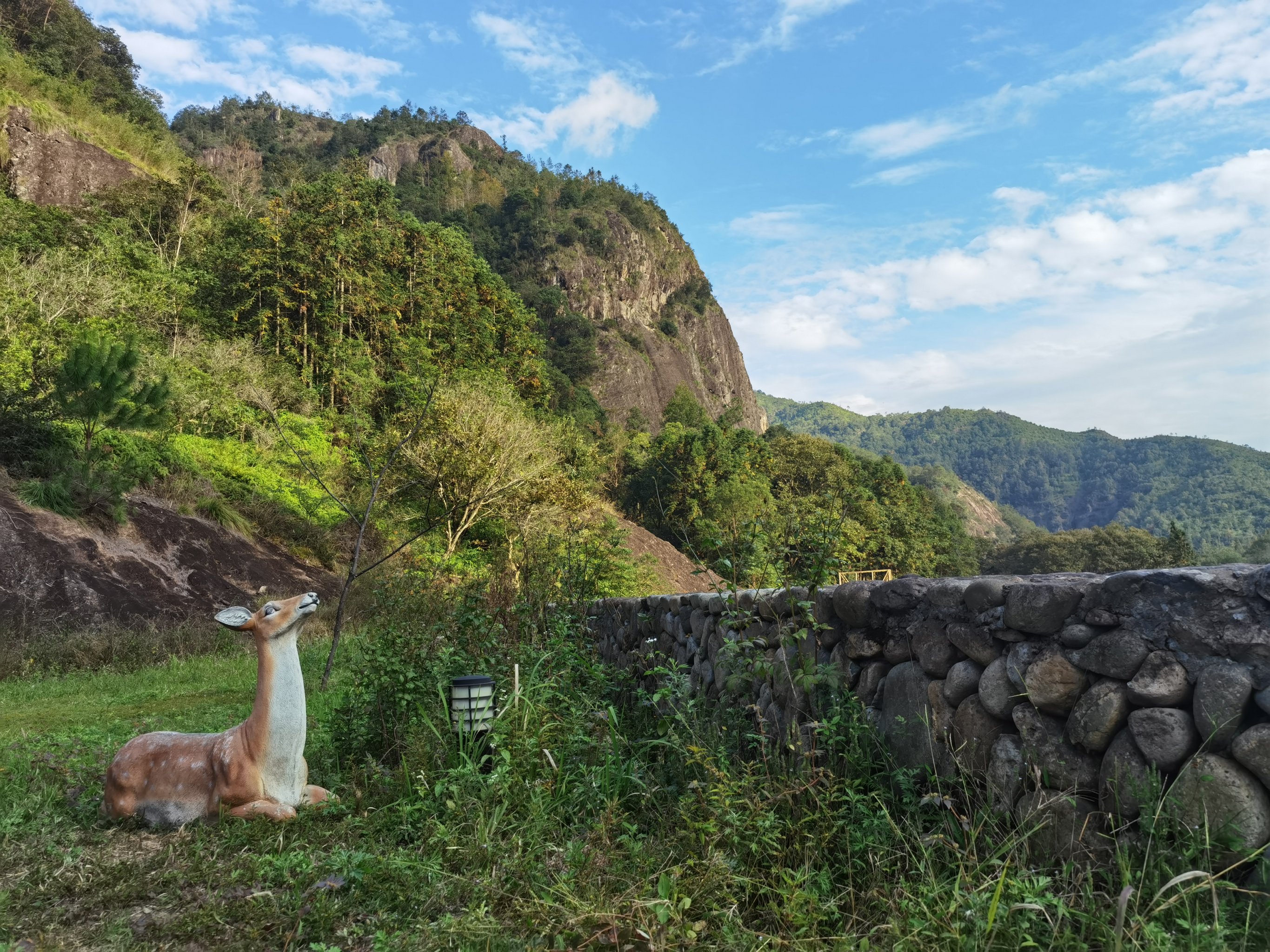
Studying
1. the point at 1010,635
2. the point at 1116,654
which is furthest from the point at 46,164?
the point at 1116,654

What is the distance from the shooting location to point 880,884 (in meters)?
2.33

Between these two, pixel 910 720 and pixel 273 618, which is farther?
pixel 273 618

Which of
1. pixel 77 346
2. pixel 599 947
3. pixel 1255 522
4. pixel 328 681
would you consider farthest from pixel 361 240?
pixel 1255 522

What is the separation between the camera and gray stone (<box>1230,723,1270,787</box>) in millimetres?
1850

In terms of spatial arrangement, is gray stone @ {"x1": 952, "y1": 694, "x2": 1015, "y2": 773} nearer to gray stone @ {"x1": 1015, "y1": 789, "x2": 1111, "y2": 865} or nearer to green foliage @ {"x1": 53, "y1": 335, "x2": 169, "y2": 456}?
gray stone @ {"x1": 1015, "y1": 789, "x2": 1111, "y2": 865}

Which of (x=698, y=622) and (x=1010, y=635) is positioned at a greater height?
(x=1010, y=635)

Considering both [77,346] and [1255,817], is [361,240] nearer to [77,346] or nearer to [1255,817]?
[77,346]

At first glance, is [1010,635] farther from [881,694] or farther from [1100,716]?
[881,694]

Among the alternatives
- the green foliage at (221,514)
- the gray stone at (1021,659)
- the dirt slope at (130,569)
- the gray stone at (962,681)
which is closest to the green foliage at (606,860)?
the gray stone at (962,681)

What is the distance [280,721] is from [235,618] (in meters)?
0.52

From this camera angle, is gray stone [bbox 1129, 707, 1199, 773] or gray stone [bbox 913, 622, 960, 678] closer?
gray stone [bbox 1129, 707, 1199, 773]

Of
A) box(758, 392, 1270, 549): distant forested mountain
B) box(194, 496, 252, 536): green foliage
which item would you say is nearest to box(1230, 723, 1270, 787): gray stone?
box(194, 496, 252, 536): green foliage

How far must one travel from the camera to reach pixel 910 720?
2834mm

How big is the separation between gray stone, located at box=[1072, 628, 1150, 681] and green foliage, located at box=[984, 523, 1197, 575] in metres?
47.3
